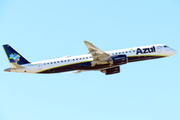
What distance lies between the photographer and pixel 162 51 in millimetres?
68812

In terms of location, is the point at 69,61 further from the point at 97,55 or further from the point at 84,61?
the point at 97,55

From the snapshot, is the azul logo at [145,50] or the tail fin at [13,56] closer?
the tail fin at [13,56]

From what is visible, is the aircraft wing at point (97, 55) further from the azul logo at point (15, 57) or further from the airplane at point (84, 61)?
the azul logo at point (15, 57)

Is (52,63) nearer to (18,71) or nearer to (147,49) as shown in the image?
(18,71)

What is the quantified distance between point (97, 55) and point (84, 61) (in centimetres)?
391

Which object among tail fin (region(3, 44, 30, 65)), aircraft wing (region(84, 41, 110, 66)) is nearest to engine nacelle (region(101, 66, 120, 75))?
aircraft wing (region(84, 41, 110, 66))

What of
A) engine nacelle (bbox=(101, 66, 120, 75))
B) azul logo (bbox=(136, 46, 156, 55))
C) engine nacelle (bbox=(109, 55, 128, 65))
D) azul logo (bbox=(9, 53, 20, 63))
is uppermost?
azul logo (bbox=(9, 53, 20, 63))

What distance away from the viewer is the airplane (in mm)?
64312

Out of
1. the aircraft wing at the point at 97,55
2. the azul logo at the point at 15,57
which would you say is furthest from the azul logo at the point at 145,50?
the azul logo at the point at 15,57

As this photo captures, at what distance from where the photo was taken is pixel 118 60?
6419cm

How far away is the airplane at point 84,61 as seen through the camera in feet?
211

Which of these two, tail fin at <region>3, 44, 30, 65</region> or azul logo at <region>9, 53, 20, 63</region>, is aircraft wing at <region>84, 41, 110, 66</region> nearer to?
tail fin at <region>3, 44, 30, 65</region>

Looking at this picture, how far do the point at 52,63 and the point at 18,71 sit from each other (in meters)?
8.48

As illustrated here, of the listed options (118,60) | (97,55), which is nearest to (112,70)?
(118,60)
